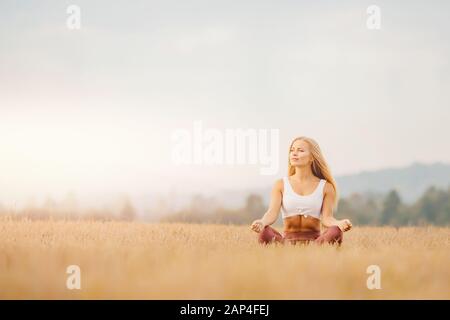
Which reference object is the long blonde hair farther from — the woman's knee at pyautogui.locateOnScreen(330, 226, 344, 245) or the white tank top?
the woman's knee at pyautogui.locateOnScreen(330, 226, 344, 245)

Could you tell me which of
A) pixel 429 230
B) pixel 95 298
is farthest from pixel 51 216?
pixel 429 230

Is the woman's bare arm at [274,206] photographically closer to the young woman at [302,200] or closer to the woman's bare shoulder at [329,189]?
the young woman at [302,200]

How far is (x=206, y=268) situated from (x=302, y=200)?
5.66ft

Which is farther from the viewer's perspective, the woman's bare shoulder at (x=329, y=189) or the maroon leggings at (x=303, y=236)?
the woman's bare shoulder at (x=329, y=189)

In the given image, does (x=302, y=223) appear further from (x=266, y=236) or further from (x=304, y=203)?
(x=266, y=236)

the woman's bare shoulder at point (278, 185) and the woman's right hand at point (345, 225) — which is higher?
the woman's bare shoulder at point (278, 185)

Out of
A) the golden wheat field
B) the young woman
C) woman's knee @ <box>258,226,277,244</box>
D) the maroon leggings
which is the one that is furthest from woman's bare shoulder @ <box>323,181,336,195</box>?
woman's knee @ <box>258,226,277,244</box>

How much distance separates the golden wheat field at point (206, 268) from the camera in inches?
195

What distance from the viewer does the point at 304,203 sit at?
670 cm

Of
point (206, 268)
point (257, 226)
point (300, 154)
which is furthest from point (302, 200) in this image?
point (206, 268)

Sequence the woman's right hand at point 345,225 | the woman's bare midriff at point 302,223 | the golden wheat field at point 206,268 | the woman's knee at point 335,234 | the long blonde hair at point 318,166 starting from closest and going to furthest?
the golden wheat field at point 206,268 → the woman's right hand at point 345,225 → the woman's knee at point 335,234 → the woman's bare midriff at point 302,223 → the long blonde hair at point 318,166

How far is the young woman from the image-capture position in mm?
6695

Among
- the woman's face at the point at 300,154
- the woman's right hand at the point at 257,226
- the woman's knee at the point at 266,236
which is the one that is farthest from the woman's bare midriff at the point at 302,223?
the woman's face at the point at 300,154

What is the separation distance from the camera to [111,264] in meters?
5.54
